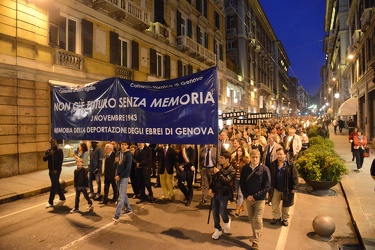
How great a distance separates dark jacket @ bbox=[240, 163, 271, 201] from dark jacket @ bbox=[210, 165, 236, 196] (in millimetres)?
271

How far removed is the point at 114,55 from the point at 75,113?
1103 cm

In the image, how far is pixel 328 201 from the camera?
7.82 meters

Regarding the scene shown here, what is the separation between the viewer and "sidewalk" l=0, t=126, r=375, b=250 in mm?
5480

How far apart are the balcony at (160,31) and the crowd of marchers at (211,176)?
13.6 meters

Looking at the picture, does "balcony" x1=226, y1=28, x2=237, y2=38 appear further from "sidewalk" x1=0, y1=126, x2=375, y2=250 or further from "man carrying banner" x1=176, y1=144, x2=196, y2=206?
"man carrying banner" x1=176, y1=144, x2=196, y2=206

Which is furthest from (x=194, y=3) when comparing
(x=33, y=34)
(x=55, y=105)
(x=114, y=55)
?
(x=55, y=105)

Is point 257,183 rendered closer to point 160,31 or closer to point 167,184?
point 167,184

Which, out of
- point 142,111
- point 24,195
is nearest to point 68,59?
point 24,195

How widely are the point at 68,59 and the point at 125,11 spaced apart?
507 cm

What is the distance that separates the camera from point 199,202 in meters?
7.80

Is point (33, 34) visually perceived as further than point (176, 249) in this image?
Yes

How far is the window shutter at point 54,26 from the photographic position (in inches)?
520

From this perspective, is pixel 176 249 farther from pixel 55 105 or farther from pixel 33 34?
pixel 33 34

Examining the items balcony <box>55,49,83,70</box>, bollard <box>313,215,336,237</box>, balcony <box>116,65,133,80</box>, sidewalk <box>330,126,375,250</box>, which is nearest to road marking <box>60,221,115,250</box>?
bollard <box>313,215,336,237</box>
